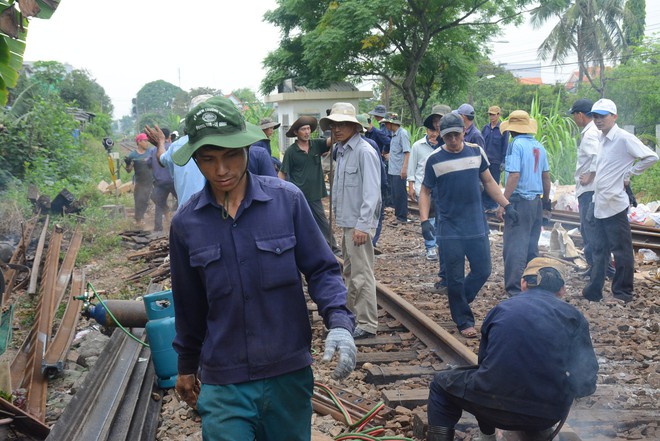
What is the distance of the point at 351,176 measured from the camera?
20.4ft

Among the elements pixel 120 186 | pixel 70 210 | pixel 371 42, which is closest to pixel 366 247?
pixel 70 210

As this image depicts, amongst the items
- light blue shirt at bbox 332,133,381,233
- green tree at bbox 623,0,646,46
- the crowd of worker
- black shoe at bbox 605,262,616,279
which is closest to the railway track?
the crowd of worker

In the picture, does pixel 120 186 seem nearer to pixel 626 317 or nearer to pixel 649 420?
pixel 626 317

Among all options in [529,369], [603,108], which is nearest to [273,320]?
[529,369]

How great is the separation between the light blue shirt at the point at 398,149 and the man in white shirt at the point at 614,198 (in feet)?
17.5

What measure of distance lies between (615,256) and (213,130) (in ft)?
19.1

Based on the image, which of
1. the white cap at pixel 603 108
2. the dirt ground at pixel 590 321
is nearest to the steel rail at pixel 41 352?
the dirt ground at pixel 590 321

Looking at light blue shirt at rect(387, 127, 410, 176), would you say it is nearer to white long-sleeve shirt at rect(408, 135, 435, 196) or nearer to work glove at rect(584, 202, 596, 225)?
white long-sleeve shirt at rect(408, 135, 435, 196)

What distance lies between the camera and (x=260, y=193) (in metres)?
2.62

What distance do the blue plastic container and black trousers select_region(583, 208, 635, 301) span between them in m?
4.56

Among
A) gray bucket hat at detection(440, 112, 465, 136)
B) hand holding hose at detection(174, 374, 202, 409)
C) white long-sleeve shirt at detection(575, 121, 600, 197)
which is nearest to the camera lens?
hand holding hose at detection(174, 374, 202, 409)

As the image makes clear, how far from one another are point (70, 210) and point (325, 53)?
645 inches

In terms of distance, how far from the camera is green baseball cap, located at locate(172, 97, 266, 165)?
99.6 inches

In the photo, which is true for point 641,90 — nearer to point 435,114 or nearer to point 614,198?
point 435,114
